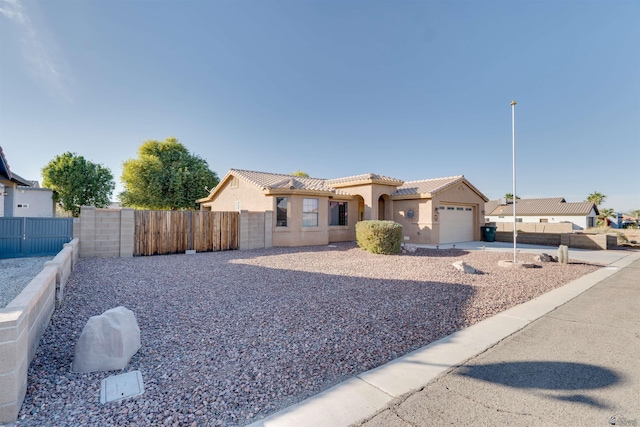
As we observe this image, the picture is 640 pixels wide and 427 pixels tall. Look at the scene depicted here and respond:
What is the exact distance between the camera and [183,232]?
13078mm

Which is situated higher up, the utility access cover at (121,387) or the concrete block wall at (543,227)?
the concrete block wall at (543,227)

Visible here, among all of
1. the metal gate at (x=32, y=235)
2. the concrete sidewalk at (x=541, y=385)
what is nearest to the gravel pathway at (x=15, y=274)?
the metal gate at (x=32, y=235)

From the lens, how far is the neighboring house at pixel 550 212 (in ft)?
132

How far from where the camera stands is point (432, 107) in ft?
63.2

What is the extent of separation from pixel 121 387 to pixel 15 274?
328 inches

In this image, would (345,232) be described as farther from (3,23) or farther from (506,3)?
(3,23)

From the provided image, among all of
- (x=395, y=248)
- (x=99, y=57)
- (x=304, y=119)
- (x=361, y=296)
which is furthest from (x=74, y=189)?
(x=361, y=296)

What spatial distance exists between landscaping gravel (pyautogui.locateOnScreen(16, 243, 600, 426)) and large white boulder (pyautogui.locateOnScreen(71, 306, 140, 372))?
4.1 inches

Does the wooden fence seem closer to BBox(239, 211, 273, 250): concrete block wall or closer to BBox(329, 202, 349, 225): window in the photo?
BBox(239, 211, 273, 250): concrete block wall

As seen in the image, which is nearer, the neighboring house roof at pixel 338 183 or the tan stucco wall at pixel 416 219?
the neighboring house roof at pixel 338 183

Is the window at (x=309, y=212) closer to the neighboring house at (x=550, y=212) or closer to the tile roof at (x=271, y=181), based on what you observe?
the tile roof at (x=271, y=181)

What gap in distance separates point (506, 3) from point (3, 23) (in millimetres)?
19763

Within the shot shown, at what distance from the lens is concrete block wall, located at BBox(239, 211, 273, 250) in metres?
14.5

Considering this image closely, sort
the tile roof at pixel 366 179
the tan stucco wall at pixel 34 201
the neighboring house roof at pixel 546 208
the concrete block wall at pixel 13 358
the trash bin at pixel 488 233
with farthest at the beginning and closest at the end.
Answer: the neighboring house roof at pixel 546 208
the tan stucco wall at pixel 34 201
the trash bin at pixel 488 233
the tile roof at pixel 366 179
the concrete block wall at pixel 13 358
